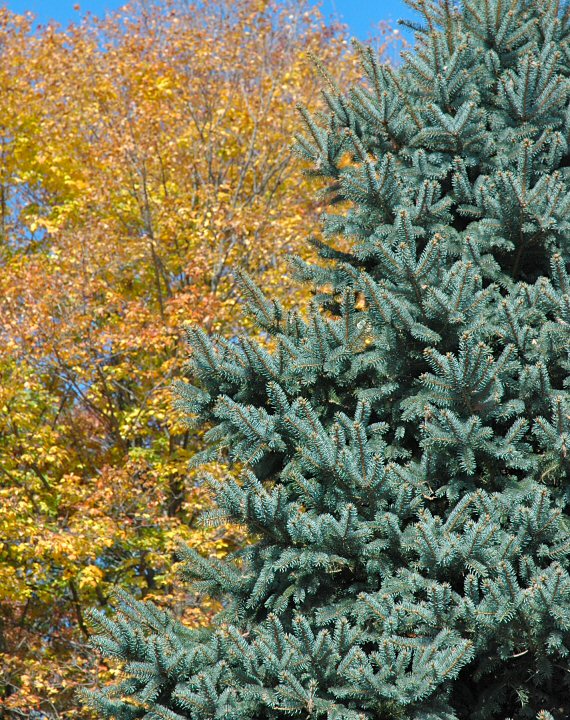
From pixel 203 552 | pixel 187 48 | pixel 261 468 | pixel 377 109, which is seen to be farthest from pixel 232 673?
pixel 187 48

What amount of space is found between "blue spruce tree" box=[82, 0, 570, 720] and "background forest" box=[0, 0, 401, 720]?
388 cm

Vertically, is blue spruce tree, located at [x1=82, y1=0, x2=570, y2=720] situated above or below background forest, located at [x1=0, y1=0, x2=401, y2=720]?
below

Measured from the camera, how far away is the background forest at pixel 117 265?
10406 mm

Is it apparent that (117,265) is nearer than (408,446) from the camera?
No

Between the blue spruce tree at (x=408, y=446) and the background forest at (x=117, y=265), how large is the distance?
3877 millimetres

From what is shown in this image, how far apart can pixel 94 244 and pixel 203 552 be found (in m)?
4.56

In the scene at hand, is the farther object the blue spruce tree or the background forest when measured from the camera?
the background forest

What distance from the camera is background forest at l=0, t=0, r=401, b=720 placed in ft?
34.1

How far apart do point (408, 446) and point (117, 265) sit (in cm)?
774

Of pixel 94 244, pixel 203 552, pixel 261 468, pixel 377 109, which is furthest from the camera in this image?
pixel 94 244

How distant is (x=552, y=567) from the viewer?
4.09m

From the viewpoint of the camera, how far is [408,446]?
209 inches

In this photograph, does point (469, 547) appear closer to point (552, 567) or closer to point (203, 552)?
point (552, 567)

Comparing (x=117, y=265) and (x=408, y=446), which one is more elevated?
(x=117, y=265)
